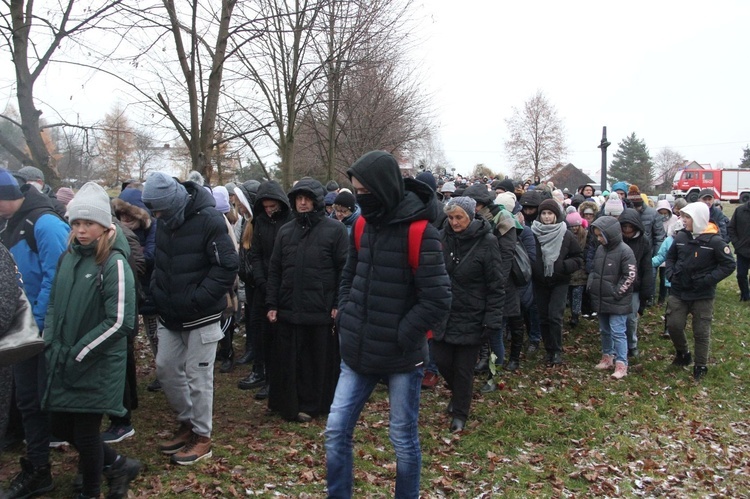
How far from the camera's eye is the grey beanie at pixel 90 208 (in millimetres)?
3939

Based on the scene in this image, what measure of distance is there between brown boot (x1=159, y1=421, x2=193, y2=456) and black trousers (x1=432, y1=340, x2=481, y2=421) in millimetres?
2452

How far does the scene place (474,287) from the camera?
20.1ft

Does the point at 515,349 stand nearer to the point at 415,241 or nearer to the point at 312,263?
the point at 312,263

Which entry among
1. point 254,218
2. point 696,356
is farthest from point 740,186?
point 254,218

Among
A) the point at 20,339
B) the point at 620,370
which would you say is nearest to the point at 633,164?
the point at 620,370

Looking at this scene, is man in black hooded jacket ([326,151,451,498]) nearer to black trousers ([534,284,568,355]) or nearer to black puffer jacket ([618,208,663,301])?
black trousers ([534,284,568,355])

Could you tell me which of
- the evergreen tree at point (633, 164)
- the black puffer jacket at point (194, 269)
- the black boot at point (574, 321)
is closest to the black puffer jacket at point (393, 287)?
the black puffer jacket at point (194, 269)

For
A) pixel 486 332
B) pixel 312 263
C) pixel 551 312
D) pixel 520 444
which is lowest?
pixel 520 444

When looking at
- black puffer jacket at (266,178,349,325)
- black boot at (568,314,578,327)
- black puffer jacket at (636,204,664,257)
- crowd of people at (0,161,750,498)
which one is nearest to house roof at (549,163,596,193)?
black puffer jacket at (636,204,664,257)

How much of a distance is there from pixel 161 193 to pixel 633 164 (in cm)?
7403

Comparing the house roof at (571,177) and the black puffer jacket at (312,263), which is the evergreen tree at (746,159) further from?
the black puffer jacket at (312,263)

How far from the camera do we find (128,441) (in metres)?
5.32

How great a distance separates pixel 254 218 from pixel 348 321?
340 cm

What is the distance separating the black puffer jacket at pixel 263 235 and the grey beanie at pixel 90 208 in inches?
102
